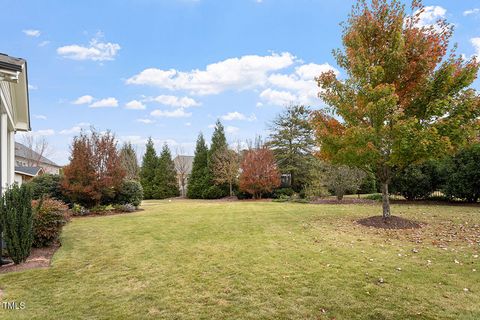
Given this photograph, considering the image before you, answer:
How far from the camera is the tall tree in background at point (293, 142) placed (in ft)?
77.8

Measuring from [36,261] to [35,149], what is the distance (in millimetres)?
44563

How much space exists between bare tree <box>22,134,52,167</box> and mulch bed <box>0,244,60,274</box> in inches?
1564

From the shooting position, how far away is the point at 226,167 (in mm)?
26438

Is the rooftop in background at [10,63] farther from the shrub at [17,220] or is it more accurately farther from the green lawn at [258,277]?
the green lawn at [258,277]

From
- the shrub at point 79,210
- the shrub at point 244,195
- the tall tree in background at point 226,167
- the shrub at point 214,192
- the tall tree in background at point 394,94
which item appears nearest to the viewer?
the tall tree in background at point 394,94

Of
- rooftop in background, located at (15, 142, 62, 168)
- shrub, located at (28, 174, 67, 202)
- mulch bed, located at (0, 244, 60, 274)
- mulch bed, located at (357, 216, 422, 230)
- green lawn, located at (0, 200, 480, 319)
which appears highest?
rooftop in background, located at (15, 142, 62, 168)

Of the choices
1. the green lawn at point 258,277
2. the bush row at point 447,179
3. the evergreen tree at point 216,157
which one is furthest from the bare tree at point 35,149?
the bush row at point 447,179

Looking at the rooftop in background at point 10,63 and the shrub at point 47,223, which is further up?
the rooftop in background at point 10,63

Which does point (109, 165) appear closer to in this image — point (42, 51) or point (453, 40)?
point (42, 51)

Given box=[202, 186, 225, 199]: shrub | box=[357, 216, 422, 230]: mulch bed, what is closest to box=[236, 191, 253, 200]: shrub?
box=[202, 186, 225, 199]: shrub

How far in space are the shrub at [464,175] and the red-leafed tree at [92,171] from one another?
17.0 meters

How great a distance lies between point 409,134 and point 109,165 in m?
13.2

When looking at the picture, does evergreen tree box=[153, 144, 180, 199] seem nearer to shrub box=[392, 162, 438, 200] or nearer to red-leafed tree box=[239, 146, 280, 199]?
red-leafed tree box=[239, 146, 280, 199]

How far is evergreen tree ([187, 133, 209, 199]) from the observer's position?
94.4 ft
